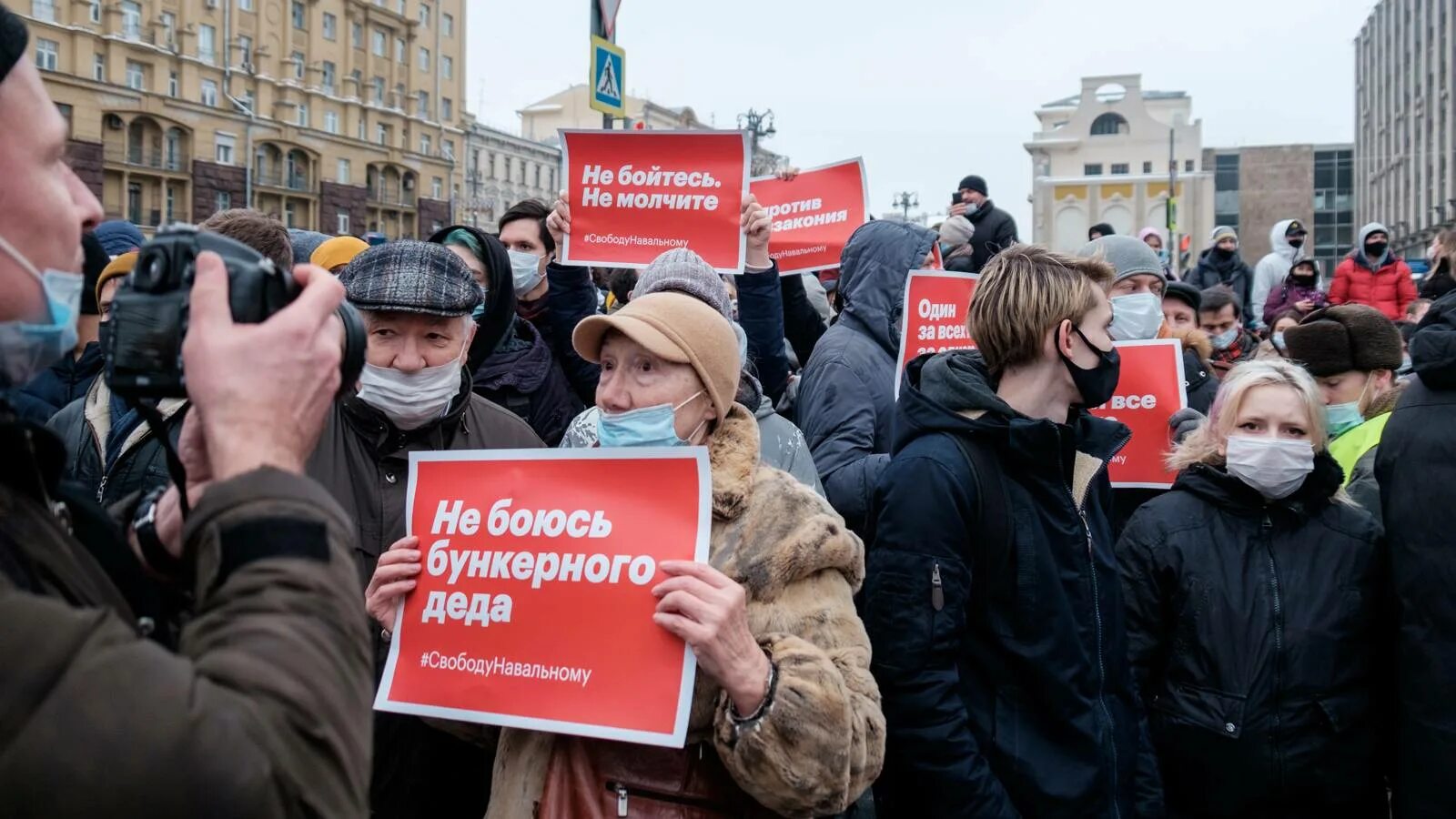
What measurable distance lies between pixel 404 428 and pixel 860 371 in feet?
6.68

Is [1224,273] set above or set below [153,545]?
above

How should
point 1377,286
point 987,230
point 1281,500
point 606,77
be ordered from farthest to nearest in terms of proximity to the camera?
point 1377,286 → point 987,230 → point 606,77 → point 1281,500

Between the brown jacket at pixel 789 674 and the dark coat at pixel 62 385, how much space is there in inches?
114

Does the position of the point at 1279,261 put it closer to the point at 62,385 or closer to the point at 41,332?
the point at 62,385

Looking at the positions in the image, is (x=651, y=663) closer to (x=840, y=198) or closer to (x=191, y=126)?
(x=840, y=198)

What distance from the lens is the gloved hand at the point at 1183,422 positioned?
189 inches

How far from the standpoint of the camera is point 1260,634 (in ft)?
11.3

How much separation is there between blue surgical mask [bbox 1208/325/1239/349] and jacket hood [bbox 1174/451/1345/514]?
153 inches

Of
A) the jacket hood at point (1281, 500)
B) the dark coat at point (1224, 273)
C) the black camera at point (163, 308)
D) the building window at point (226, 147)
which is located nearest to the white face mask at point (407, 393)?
the black camera at point (163, 308)

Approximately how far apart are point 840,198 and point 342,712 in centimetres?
544

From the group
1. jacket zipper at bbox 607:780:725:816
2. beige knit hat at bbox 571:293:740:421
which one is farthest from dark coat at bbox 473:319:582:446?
jacket zipper at bbox 607:780:725:816

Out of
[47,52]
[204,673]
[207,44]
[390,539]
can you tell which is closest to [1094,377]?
[390,539]

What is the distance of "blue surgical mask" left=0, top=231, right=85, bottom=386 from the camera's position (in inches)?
53.4

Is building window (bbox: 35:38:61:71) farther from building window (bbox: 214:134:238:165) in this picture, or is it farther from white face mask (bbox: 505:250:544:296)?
white face mask (bbox: 505:250:544:296)
